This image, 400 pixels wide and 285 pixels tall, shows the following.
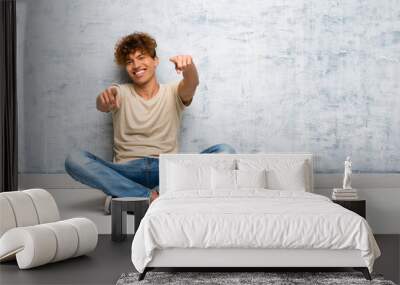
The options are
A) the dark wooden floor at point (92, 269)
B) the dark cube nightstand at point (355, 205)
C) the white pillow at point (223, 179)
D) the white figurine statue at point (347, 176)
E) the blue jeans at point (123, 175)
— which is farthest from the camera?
the blue jeans at point (123, 175)

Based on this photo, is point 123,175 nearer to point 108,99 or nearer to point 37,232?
point 108,99

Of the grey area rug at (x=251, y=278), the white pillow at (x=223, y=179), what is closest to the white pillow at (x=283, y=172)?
the white pillow at (x=223, y=179)

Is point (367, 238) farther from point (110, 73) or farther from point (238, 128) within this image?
point (110, 73)

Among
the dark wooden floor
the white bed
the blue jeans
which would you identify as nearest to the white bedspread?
the white bed

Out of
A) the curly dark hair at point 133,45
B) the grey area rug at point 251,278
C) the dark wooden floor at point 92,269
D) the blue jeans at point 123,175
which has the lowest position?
the dark wooden floor at point 92,269

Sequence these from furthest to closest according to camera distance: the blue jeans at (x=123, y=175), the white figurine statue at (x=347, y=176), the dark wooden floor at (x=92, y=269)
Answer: the blue jeans at (x=123, y=175) < the white figurine statue at (x=347, y=176) < the dark wooden floor at (x=92, y=269)

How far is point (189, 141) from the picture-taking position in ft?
26.1

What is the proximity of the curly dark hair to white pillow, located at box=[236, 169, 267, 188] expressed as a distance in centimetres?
180

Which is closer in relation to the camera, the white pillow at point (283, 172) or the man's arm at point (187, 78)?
the white pillow at point (283, 172)

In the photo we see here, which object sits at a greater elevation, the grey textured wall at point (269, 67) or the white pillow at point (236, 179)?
the grey textured wall at point (269, 67)

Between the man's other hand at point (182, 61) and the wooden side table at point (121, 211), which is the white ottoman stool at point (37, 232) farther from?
the man's other hand at point (182, 61)

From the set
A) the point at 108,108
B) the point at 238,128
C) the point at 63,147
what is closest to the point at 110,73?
the point at 108,108

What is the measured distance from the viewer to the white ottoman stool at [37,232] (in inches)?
223

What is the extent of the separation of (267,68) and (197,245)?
3.17 metres
